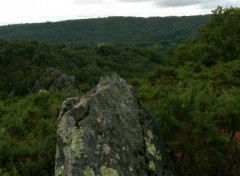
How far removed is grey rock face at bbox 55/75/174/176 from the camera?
25.7 ft

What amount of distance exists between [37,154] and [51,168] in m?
0.60

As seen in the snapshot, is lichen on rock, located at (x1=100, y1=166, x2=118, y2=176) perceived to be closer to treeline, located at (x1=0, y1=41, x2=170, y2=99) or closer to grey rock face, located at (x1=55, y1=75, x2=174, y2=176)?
grey rock face, located at (x1=55, y1=75, x2=174, y2=176)

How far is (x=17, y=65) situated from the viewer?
368ft

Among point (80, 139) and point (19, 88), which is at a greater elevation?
point (80, 139)

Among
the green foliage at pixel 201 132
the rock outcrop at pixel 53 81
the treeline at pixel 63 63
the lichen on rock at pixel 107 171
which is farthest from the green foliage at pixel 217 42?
the treeline at pixel 63 63

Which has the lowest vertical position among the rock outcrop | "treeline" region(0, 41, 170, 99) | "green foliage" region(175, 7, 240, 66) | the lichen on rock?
"treeline" region(0, 41, 170, 99)

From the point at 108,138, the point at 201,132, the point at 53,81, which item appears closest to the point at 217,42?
the point at 201,132

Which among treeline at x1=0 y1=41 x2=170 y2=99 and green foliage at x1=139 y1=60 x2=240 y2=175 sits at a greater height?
green foliage at x1=139 y1=60 x2=240 y2=175

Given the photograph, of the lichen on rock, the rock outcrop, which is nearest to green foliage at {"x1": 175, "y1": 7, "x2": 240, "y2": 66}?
the lichen on rock

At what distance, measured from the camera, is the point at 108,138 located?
8203 mm

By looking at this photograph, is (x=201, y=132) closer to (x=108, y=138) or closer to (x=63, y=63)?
(x=108, y=138)

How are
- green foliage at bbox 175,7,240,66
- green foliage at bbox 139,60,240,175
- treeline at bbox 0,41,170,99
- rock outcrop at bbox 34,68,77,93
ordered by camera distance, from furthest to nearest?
treeline at bbox 0,41,170,99 → rock outcrop at bbox 34,68,77,93 → green foliage at bbox 175,7,240,66 → green foliage at bbox 139,60,240,175

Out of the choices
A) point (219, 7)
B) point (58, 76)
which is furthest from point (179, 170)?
point (58, 76)

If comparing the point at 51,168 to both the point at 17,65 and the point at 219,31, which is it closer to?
the point at 219,31
